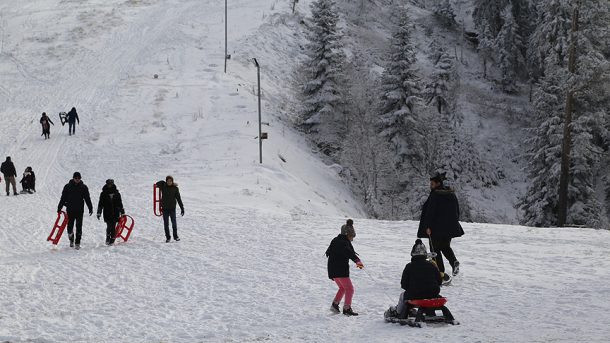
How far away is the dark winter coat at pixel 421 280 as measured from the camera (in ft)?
32.2

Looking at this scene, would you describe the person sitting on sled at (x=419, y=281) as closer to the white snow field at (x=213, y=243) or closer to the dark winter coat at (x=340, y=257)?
the white snow field at (x=213, y=243)

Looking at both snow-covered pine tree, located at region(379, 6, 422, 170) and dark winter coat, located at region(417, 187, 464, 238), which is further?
snow-covered pine tree, located at region(379, 6, 422, 170)

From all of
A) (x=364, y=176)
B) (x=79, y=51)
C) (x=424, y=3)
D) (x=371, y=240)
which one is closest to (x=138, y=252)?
(x=371, y=240)

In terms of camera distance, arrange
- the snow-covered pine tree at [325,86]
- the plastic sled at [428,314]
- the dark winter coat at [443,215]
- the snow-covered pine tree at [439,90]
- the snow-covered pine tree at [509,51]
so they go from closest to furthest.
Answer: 1. the plastic sled at [428,314]
2. the dark winter coat at [443,215]
3. the snow-covered pine tree at [325,86]
4. the snow-covered pine tree at [439,90]
5. the snow-covered pine tree at [509,51]

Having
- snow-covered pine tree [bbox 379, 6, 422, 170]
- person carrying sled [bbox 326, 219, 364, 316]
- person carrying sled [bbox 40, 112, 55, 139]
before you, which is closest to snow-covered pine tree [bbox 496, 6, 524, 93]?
snow-covered pine tree [bbox 379, 6, 422, 170]

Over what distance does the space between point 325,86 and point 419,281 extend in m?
33.2

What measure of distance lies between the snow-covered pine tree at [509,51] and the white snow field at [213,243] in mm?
23581

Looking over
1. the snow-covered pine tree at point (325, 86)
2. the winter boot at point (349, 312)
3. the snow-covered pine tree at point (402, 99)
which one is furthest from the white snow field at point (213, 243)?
the snow-covered pine tree at point (402, 99)

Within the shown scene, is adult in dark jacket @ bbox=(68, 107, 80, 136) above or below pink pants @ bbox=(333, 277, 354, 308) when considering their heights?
above

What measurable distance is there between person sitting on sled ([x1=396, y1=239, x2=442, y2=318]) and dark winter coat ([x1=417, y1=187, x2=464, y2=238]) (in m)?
2.67

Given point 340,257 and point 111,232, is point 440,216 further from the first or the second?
point 111,232

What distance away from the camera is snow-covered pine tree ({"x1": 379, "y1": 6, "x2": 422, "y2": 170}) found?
4300 centimetres

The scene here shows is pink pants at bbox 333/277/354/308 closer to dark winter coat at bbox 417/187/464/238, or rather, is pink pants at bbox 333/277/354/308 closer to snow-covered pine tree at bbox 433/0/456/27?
dark winter coat at bbox 417/187/464/238

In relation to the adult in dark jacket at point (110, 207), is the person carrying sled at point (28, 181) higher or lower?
higher
